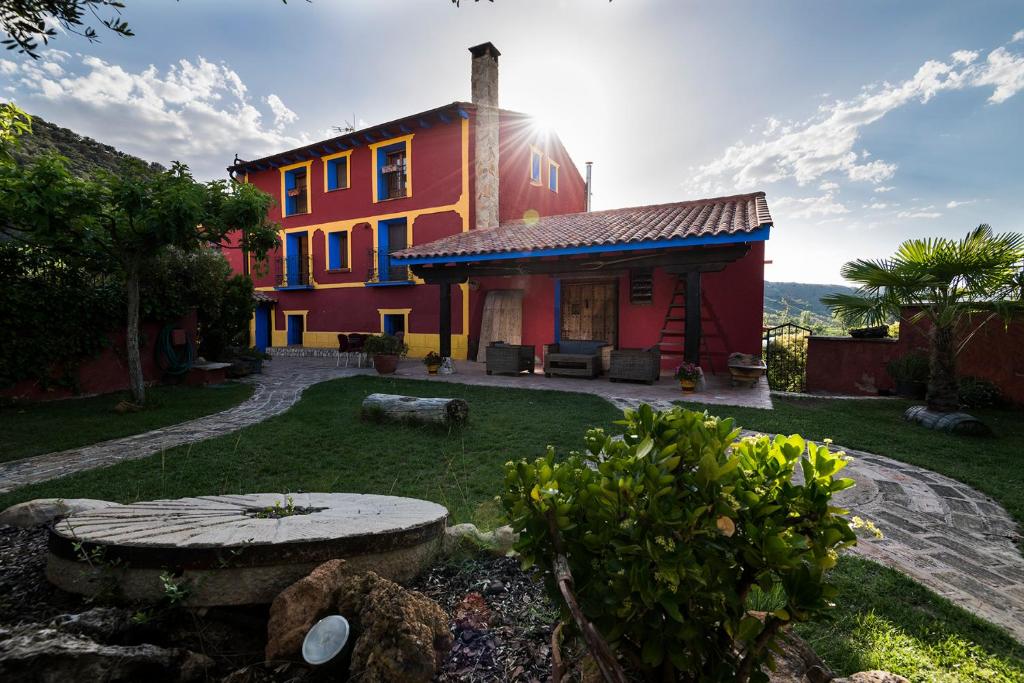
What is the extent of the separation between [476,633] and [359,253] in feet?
49.0

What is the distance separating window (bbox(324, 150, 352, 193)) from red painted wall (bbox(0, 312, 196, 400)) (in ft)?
27.3

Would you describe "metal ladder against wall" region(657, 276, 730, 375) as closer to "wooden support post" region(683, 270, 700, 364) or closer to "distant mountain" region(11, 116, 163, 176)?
"wooden support post" region(683, 270, 700, 364)

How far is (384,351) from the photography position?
33.9ft

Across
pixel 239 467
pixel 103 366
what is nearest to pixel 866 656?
pixel 239 467

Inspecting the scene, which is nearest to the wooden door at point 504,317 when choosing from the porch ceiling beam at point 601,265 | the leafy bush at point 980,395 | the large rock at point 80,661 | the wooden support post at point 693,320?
the porch ceiling beam at point 601,265

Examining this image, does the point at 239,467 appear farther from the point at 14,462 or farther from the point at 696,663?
the point at 696,663

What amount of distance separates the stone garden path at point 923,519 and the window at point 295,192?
1343 cm

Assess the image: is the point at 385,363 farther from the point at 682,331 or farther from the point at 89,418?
the point at 682,331

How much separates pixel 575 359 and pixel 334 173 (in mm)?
11829

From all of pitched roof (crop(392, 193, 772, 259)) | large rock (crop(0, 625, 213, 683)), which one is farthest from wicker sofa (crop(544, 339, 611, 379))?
large rock (crop(0, 625, 213, 683))

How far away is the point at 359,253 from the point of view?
15047mm

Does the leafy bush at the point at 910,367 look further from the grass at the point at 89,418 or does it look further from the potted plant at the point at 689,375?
the grass at the point at 89,418

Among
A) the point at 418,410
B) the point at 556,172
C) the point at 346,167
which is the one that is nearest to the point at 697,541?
the point at 418,410

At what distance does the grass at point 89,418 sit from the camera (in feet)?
15.8
